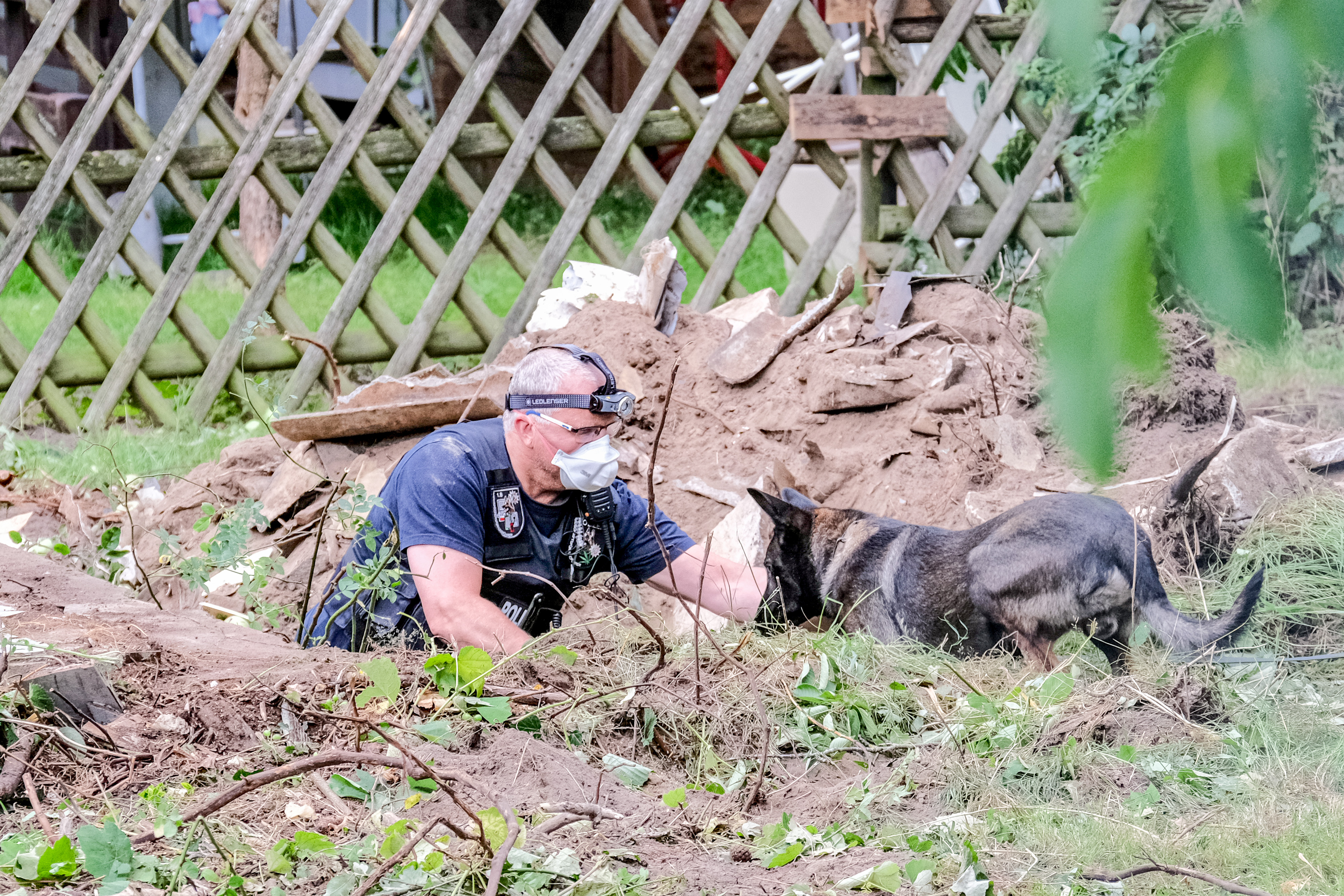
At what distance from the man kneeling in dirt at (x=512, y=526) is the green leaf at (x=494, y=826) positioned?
120 cm

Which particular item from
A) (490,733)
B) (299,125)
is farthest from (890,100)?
(299,125)

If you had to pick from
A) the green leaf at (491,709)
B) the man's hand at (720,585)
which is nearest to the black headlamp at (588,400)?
the man's hand at (720,585)

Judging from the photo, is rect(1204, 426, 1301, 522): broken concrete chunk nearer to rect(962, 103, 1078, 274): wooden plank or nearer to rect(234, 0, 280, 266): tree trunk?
rect(962, 103, 1078, 274): wooden plank

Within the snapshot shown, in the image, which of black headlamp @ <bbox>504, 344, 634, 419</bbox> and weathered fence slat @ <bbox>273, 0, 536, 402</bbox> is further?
weathered fence slat @ <bbox>273, 0, 536, 402</bbox>

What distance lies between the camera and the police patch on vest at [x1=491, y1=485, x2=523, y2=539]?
3.63 m

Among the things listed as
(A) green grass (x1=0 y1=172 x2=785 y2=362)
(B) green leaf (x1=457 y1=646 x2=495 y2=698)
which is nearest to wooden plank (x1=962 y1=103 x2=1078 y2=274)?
(A) green grass (x1=0 y1=172 x2=785 y2=362)

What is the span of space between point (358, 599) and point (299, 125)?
29.2ft

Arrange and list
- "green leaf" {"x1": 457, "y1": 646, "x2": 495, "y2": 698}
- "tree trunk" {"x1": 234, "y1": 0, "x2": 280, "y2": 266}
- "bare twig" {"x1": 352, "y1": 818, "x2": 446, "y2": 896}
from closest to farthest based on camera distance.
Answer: "bare twig" {"x1": 352, "y1": 818, "x2": 446, "y2": 896}
"green leaf" {"x1": 457, "y1": 646, "x2": 495, "y2": 698}
"tree trunk" {"x1": 234, "y1": 0, "x2": 280, "y2": 266}

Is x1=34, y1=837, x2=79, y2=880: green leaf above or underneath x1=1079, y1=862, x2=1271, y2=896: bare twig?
underneath

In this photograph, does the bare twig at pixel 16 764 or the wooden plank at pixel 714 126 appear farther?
the wooden plank at pixel 714 126

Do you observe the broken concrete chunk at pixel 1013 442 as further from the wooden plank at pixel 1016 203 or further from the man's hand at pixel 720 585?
the wooden plank at pixel 1016 203

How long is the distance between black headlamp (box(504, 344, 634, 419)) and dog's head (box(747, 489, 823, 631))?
524 mm

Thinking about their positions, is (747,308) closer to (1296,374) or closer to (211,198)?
(1296,374)

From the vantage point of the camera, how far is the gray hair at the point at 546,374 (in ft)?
11.8
